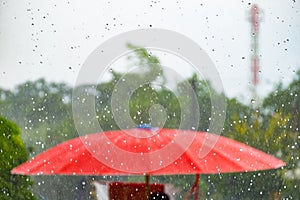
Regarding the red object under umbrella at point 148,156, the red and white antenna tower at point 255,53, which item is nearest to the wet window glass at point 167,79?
the red and white antenna tower at point 255,53

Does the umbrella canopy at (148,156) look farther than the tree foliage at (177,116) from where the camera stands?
No

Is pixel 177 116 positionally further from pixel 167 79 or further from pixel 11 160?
pixel 11 160

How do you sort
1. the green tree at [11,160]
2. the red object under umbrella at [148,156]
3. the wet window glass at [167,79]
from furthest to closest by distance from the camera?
the wet window glass at [167,79] < the green tree at [11,160] < the red object under umbrella at [148,156]

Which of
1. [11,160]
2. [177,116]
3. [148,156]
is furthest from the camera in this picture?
[177,116]

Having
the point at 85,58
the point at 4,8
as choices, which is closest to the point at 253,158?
the point at 85,58

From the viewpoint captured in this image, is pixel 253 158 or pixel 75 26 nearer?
pixel 253 158

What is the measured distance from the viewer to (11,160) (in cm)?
208

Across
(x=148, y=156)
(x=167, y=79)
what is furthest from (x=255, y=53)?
(x=148, y=156)

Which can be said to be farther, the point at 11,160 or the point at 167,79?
the point at 167,79

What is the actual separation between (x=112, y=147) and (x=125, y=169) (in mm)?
71

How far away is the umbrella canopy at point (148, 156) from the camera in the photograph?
1.57 metres

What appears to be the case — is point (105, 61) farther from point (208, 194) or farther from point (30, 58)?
point (208, 194)

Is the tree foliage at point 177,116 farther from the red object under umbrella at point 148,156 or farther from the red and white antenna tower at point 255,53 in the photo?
the red object under umbrella at point 148,156

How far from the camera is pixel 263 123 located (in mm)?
2297
